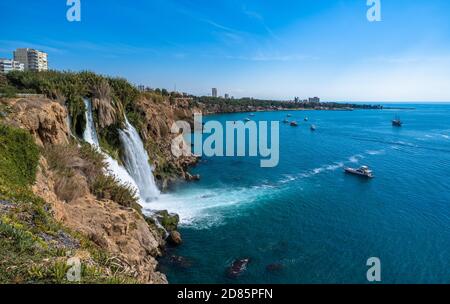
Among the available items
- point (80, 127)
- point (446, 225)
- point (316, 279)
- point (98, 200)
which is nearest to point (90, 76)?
point (80, 127)

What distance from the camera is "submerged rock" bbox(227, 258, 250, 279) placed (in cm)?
1934

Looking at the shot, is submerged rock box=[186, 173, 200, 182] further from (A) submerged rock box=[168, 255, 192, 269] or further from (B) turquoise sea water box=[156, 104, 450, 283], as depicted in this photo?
(A) submerged rock box=[168, 255, 192, 269]

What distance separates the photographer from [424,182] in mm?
39156

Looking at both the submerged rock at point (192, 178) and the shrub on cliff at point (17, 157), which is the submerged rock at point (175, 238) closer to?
the shrub on cliff at point (17, 157)

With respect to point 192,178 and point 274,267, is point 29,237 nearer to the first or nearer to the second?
point 274,267

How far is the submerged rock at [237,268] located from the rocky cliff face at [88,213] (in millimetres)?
4254

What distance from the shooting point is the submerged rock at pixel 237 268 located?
19344 mm

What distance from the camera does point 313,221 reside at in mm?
27531

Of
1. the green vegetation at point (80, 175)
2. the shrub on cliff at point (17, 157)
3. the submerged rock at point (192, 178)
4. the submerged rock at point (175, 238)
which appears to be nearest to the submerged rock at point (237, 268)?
the submerged rock at point (175, 238)

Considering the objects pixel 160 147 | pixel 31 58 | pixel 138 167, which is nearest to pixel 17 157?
pixel 138 167

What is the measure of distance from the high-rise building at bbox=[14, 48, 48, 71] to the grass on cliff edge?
12066cm

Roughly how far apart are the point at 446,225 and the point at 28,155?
31.9 m

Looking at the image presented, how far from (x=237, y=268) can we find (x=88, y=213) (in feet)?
31.7

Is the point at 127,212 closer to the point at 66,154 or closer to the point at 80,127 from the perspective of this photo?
the point at 66,154
